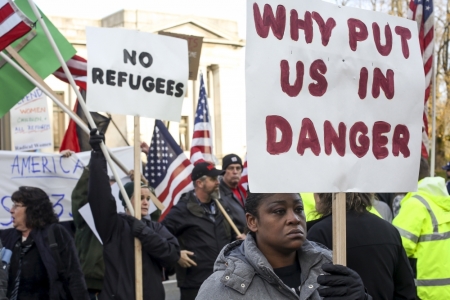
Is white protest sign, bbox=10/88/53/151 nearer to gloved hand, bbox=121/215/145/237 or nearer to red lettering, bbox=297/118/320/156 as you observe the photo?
gloved hand, bbox=121/215/145/237

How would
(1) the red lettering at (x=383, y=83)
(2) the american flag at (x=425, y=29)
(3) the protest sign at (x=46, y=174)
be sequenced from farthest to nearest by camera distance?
(3) the protest sign at (x=46, y=174) < (2) the american flag at (x=425, y=29) < (1) the red lettering at (x=383, y=83)

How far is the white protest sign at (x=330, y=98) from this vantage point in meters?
2.84

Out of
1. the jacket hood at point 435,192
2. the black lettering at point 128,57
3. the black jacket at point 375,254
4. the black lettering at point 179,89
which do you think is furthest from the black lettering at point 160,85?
the black jacket at point 375,254

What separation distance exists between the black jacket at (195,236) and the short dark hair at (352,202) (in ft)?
9.35

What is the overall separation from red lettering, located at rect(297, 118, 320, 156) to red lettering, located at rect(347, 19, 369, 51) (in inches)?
16.4

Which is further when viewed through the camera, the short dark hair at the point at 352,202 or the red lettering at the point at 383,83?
the short dark hair at the point at 352,202

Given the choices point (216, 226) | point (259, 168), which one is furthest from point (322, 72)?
point (216, 226)

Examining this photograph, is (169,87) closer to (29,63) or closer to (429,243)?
(29,63)

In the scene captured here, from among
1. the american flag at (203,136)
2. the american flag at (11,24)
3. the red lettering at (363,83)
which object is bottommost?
the american flag at (203,136)

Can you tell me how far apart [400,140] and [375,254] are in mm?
843

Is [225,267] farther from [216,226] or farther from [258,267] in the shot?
[216,226]

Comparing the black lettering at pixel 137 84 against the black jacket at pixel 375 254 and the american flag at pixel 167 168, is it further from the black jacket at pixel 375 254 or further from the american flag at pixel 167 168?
the black jacket at pixel 375 254

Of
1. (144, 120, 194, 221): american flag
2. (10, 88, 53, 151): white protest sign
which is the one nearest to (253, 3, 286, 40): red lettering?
(144, 120, 194, 221): american flag

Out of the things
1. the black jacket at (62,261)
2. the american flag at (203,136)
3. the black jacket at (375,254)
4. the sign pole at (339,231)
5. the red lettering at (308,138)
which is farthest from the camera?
the american flag at (203,136)
